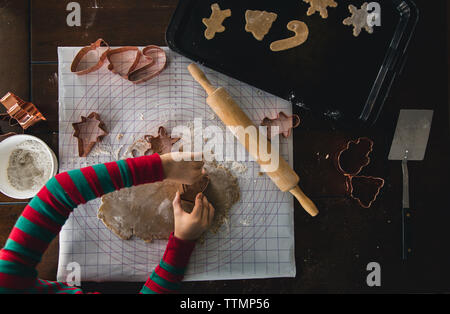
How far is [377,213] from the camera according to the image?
2.46ft

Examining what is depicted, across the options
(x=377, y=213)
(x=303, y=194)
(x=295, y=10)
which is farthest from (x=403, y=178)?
(x=295, y=10)

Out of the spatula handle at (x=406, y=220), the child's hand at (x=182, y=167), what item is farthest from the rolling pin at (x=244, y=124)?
the spatula handle at (x=406, y=220)

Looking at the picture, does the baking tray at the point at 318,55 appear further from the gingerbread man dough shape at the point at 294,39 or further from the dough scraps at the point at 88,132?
the dough scraps at the point at 88,132

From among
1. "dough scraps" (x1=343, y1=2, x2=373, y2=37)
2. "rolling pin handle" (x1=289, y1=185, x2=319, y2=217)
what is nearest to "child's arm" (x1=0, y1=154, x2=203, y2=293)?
"rolling pin handle" (x1=289, y1=185, x2=319, y2=217)

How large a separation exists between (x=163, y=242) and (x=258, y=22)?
0.56 metres

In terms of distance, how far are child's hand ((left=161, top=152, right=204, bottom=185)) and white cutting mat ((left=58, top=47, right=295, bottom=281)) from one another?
0.09 metres

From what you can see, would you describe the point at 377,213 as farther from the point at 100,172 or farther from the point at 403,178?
the point at 100,172

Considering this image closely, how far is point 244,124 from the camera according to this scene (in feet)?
2.30

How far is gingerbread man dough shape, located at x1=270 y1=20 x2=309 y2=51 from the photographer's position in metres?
0.73

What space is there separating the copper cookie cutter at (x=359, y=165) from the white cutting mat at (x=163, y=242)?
5.3 inches

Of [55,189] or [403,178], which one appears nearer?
[55,189]

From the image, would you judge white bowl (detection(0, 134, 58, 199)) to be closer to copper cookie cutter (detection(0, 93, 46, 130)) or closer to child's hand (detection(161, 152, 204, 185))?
copper cookie cutter (detection(0, 93, 46, 130))

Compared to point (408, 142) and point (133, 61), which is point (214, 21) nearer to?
point (133, 61)
